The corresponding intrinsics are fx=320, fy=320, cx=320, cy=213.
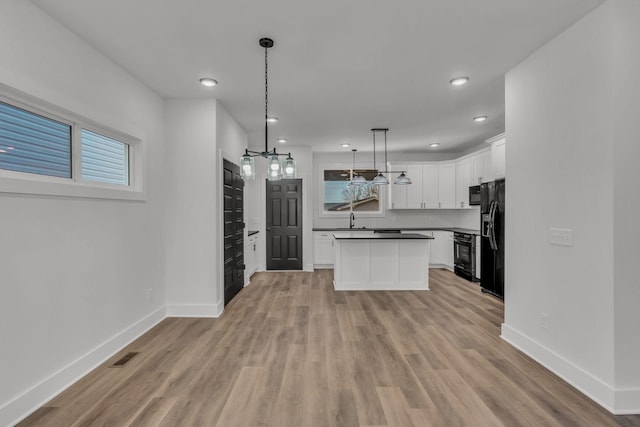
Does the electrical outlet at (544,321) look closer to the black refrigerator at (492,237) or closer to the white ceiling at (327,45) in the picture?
the black refrigerator at (492,237)

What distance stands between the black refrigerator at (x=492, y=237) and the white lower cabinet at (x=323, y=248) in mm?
3165

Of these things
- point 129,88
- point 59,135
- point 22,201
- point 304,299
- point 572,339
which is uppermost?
point 129,88

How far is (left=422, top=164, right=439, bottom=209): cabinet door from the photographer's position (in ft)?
24.2

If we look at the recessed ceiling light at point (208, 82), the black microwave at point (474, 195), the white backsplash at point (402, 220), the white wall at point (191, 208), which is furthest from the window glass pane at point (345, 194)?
the recessed ceiling light at point (208, 82)

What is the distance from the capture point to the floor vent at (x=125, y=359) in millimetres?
2744

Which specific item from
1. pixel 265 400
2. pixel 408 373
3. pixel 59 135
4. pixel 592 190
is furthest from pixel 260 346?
pixel 592 190

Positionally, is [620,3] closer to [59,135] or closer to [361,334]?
[361,334]

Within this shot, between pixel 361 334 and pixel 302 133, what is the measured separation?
3.76 meters

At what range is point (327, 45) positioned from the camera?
273cm

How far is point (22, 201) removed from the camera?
2072 mm

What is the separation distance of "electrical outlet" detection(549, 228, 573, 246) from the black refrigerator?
200 centimetres

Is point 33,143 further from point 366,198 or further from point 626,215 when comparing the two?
point 366,198

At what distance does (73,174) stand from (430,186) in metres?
6.61

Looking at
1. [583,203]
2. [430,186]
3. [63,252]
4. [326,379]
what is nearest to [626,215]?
[583,203]
